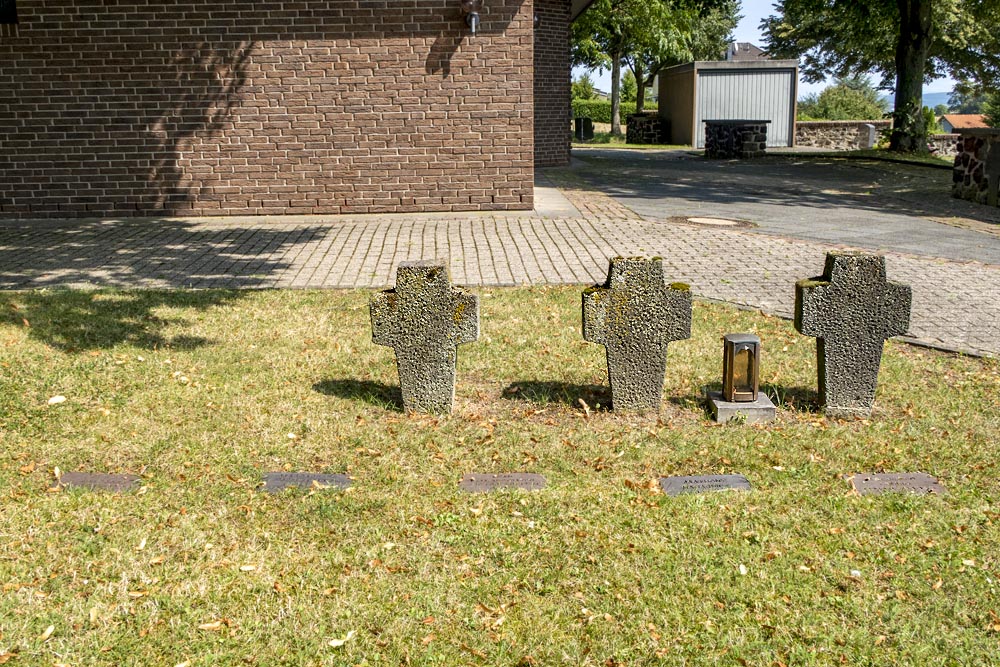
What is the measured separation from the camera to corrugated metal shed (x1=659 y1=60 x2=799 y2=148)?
109 feet

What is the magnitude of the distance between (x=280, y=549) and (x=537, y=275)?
559 centimetres

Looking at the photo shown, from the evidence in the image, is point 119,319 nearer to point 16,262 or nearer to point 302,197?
point 16,262

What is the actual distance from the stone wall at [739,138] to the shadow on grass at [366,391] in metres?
22.1

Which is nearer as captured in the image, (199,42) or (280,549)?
(280,549)

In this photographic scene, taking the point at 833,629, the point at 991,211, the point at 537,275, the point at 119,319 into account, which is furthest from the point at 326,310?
the point at 991,211

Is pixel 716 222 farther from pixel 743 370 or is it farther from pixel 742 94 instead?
pixel 742 94

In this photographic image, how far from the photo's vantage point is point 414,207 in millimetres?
13570

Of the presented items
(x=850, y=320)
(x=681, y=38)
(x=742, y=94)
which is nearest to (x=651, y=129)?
(x=742, y=94)

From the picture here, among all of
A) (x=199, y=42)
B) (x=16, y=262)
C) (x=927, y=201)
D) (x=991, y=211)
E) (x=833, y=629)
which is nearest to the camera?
(x=833, y=629)

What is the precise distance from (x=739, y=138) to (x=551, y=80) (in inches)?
275

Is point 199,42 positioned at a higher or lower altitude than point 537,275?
higher

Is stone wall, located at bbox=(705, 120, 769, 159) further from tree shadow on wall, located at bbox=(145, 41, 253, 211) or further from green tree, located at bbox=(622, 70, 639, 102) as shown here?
green tree, located at bbox=(622, 70, 639, 102)

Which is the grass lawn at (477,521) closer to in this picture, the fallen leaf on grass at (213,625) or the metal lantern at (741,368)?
the fallen leaf on grass at (213,625)

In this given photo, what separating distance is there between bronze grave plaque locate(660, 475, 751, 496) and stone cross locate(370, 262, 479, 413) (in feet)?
4.69
